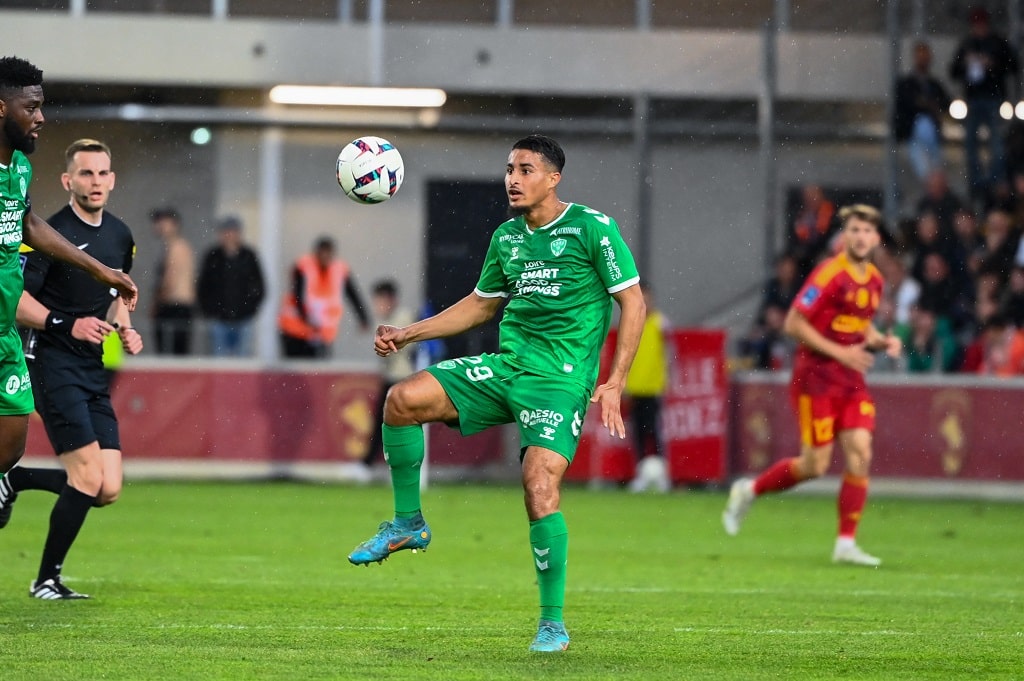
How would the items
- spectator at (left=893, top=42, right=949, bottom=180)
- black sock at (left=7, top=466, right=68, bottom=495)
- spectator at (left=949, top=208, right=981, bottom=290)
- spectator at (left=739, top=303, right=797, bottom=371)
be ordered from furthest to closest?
spectator at (left=893, top=42, right=949, bottom=180), spectator at (left=739, top=303, right=797, bottom=371), spectator at (left=949, top=208, right=981, bottom=290), black sock at (left=7, top=466, right=68, bottom=495)

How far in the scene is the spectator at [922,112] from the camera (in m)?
20.0

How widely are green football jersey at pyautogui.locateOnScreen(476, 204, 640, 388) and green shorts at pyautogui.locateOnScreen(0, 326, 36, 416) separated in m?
2.09

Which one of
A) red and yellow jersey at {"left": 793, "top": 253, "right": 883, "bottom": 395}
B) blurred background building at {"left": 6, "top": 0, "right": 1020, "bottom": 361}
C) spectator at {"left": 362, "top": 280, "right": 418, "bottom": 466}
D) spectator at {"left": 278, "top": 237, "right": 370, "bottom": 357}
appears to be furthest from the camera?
blurred background building at {"left": 6, "top": 0, "right": 1020, "bottom": 361}

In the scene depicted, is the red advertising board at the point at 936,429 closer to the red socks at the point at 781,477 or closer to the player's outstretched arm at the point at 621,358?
the red socks at the point at 781,477

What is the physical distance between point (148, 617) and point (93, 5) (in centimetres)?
1419

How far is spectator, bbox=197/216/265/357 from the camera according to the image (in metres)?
19.1

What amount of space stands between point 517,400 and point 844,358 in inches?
174

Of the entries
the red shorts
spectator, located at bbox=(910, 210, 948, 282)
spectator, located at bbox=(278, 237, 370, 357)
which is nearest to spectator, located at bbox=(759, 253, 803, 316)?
spectator, located at bbox=(910, 210, 948, 282)

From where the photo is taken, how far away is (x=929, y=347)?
18.2 meters

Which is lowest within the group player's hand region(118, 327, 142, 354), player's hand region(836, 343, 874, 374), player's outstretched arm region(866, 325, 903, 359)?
player's hand region(836, 343, 874, 374)

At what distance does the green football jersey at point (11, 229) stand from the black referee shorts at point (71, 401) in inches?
55.8

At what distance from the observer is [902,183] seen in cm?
2127

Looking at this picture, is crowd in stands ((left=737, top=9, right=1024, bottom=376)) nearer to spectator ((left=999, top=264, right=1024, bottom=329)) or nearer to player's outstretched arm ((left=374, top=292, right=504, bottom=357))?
spectator ((left=999, top=264, right=1024, bottom=329))

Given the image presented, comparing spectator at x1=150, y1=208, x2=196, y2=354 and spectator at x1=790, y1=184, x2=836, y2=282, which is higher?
spectator at x1=790, y1=184, x2=836, y2=282
